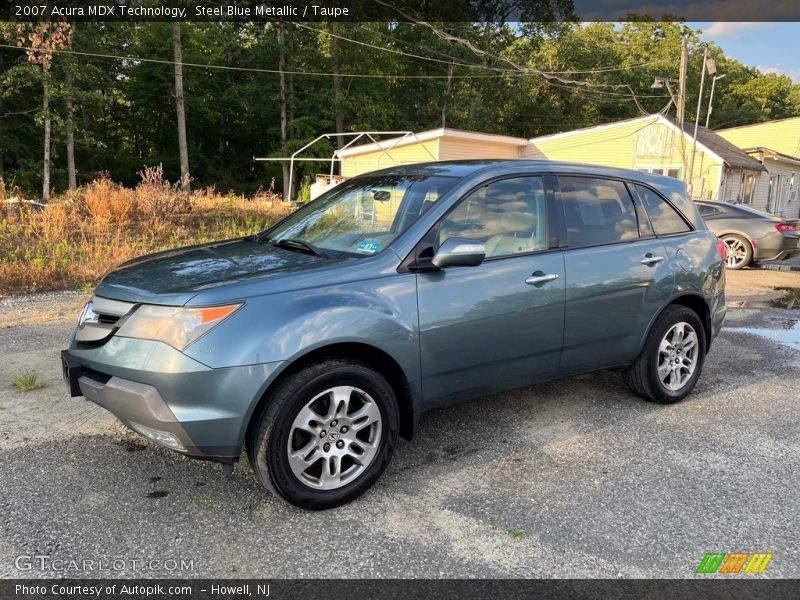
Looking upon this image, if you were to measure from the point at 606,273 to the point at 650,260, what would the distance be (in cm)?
50

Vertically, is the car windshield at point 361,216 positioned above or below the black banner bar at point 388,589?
above

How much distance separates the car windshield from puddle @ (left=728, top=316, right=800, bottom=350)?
203 inches

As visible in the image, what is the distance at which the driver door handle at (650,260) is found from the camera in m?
4.34

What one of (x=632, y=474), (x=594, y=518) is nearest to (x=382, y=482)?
(x=594, y=518)

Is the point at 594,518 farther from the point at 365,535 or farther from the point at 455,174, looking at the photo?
the point at 455,174

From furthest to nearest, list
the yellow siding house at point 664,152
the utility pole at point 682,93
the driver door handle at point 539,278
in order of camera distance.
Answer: the yellow siding house at point 664,152 → the utility pole at point 682,93 → the driver door handle at point 539,278

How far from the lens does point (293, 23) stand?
111 ft

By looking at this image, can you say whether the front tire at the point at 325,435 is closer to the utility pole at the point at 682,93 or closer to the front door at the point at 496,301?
the front door at the point at 496,301

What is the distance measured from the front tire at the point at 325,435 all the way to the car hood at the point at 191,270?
2.00 ft

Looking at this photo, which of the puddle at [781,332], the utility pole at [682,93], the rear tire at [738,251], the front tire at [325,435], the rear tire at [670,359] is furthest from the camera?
the utility pole at [682,93]

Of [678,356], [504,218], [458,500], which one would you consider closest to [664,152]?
[678,356]

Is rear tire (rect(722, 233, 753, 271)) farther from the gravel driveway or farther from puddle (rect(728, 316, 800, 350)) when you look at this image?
the gravel driveway

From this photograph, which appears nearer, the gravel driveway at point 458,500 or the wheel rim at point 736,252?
the gravel driveway at point 458,500

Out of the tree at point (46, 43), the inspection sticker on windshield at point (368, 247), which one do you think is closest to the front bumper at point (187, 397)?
the inspection sticker on windshield at point (368, 247)
